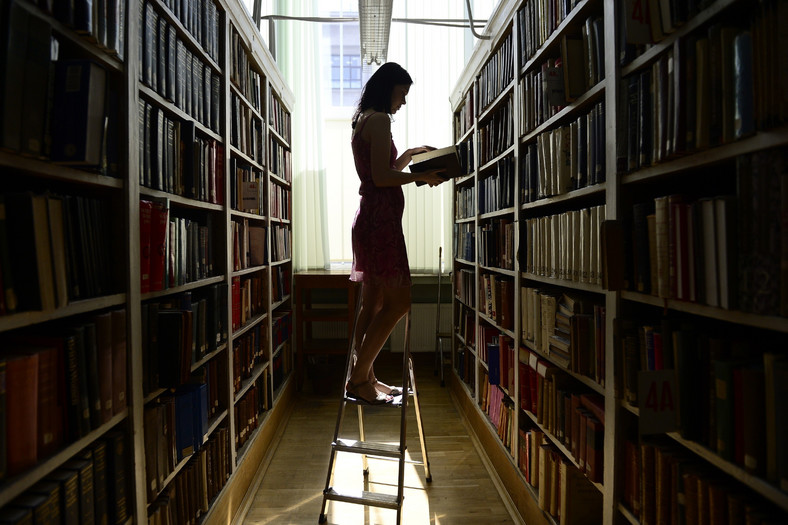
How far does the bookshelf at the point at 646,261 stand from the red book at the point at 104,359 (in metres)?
1.28

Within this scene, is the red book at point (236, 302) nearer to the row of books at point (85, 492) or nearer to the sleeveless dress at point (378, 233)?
the sleeveless dress at point (378, 233)

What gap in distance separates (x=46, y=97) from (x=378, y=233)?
1247 mm

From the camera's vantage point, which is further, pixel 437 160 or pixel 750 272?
pixel 437 160

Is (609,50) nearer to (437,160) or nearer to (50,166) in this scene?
(437,160)

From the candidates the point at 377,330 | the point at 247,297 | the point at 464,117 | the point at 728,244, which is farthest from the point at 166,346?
the point at 464,117

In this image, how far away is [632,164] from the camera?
4.19 ft

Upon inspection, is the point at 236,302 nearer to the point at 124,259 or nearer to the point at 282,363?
the point at 124,259

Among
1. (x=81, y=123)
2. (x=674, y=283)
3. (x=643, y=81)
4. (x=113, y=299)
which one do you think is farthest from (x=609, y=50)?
(x=113, y=299)

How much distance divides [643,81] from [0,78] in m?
1.40

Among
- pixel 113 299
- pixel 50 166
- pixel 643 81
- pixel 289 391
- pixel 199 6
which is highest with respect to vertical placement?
pixel 199 6

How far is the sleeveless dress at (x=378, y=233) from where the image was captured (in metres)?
1.98

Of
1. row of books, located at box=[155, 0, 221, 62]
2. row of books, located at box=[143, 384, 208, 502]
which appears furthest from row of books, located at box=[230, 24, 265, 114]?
row of books, located at box=[143, 384, 208, 502]

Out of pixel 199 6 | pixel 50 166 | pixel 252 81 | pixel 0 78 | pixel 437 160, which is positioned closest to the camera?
pixel 0 78

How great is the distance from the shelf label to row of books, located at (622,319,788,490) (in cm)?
2
